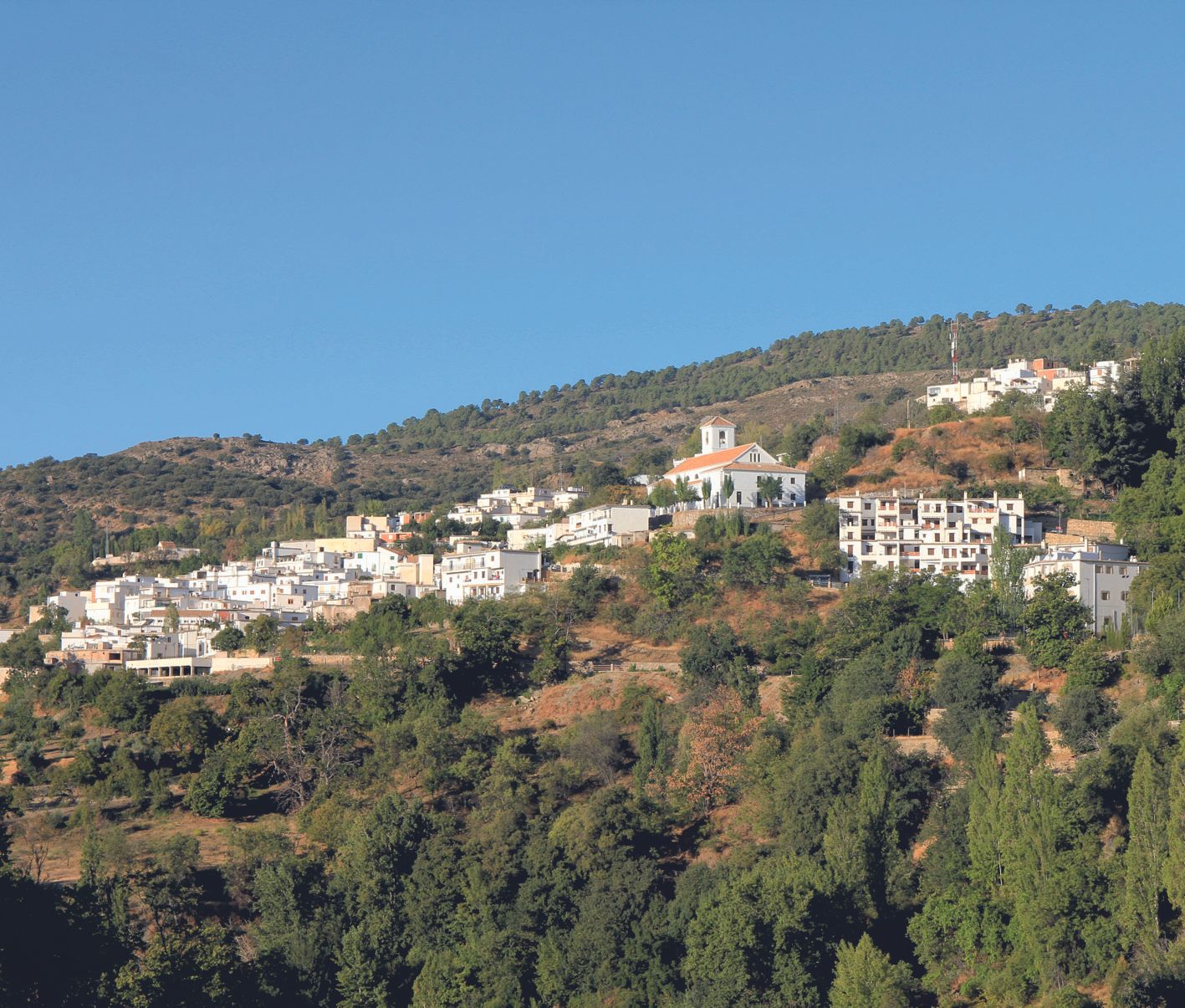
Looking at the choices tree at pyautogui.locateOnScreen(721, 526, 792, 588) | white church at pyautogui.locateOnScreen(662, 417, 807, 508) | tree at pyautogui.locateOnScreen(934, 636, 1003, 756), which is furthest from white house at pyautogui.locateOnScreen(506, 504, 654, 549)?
tree at pyautogui.locateOnScreen(934, 636, 1003, 756)

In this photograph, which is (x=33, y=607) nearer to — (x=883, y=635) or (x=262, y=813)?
(x=262, y=813)

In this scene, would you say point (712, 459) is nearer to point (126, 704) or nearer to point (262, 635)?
point (262, 635)

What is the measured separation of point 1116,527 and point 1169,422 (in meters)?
5.85

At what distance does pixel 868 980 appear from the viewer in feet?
139

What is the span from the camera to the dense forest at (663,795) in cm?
4297

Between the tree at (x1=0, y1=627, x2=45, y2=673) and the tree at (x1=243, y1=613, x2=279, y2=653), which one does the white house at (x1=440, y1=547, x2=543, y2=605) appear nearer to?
the tree at (x1=243, y1=613, x2=279, y2=653)

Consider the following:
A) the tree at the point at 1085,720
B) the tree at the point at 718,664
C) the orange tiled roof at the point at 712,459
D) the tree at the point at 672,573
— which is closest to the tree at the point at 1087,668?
the tree at the point at 1085,720

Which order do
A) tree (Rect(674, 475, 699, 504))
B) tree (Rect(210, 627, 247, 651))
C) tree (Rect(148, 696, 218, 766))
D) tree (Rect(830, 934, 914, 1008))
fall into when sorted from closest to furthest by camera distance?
tree (Rect(830, 934, 914, 1008)), tree (Rect(148, 696, 218, 766)), tree (Rect(210, 627, 247, 651)), tree (Rect(674, 475, 699, 504))

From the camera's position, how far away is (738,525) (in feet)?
221

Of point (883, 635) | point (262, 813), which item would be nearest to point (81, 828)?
point (262, 813)

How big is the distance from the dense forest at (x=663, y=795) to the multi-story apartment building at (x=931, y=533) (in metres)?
1.36

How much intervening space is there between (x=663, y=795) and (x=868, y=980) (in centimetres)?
1226

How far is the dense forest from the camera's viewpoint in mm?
42969

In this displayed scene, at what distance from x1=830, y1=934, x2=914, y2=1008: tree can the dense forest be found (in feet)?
0.25
